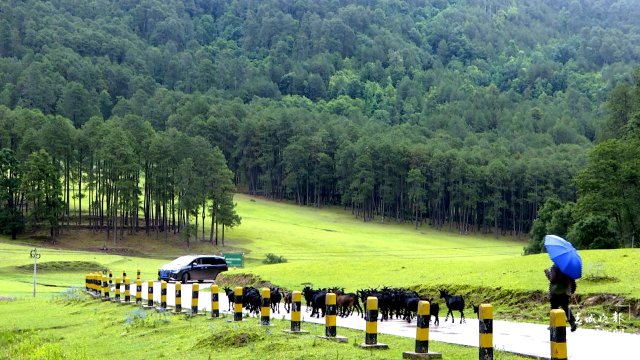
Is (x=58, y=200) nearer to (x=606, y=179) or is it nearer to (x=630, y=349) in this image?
(x=606, y=179)

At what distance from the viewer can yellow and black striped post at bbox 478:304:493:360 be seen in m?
12.2

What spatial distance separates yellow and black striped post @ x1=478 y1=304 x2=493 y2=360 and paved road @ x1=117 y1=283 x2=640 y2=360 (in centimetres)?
204

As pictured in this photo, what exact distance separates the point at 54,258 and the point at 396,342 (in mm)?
65470

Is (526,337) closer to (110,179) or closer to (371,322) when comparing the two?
(371,322)

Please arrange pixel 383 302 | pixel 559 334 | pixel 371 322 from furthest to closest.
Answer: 1. pixel 383 302
2. pixel 371 322
3. pixel 559 334

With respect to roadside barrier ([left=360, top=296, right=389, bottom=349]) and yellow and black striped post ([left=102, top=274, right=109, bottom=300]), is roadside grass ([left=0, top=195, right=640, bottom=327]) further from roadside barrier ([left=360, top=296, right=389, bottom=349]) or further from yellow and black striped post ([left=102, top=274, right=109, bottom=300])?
roadside barrier ([left=360, top=296, right=389, bottom=349])

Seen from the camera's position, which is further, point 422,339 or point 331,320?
point 331,320

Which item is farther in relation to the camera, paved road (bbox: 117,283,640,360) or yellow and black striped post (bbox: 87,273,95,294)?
yellow and black striped post (bbox: 87,273,95,294)

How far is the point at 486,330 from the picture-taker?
12273mm

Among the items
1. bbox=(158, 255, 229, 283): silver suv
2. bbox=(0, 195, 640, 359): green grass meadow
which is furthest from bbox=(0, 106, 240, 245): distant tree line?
bbox=(158, 255, 229, 283): silver suv

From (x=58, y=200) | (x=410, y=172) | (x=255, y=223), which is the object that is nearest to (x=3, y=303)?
(x=58, y=200)

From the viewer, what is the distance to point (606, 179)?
64812 millimetres

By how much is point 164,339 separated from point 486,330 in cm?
1053

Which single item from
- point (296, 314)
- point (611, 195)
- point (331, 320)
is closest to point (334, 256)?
point (611, 195)
